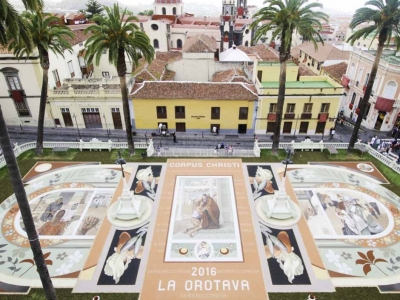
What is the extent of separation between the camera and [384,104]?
1571 inches

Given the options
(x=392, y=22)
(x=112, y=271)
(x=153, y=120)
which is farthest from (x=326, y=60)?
(x=112, y=271)

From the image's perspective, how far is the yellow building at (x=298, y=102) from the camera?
126 feet

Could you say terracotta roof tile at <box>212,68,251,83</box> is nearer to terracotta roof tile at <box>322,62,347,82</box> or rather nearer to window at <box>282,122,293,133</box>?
window at <box>282,122,293,133</box>

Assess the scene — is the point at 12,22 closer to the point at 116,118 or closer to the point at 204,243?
the point at 204,243

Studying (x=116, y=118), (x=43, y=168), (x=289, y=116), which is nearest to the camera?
(x=43, y=168)

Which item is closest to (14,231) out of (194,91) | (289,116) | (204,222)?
(204,222)

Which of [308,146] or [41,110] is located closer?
[41,110]

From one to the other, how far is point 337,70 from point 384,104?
47.7 feet

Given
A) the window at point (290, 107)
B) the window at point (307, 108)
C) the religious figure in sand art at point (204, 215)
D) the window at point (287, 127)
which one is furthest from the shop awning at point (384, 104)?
the religious figure in sand art at point (204, 215)

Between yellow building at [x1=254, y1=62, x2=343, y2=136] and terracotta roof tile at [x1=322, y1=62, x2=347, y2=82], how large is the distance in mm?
10862

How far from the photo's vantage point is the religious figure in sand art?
24297mm

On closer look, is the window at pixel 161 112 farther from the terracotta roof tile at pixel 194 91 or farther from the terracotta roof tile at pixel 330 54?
the terracotta roof tile at pixel 330 54

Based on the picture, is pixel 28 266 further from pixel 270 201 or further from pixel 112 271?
pixel 270 201

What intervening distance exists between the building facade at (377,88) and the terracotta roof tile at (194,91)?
1749 cm
